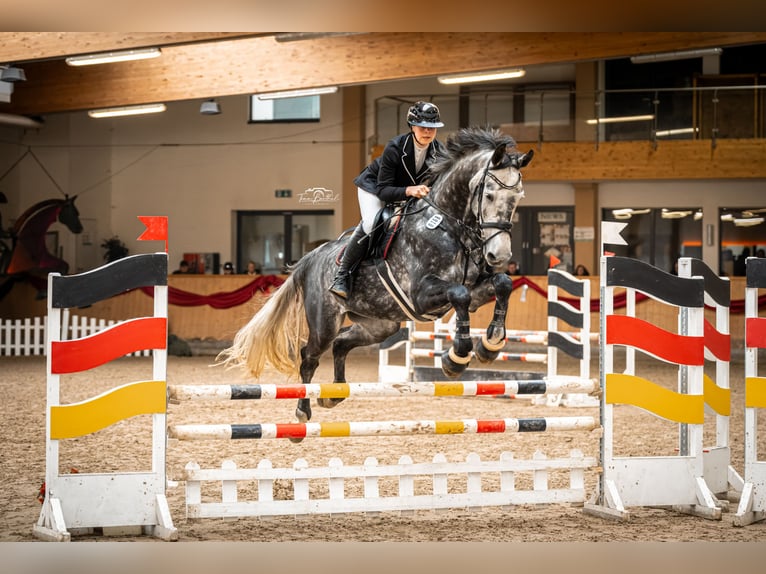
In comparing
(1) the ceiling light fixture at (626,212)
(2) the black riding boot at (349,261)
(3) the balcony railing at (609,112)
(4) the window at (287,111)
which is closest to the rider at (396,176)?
(2) the black riding boot at (349,261)

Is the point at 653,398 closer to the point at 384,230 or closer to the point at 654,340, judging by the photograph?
the point at 654,340

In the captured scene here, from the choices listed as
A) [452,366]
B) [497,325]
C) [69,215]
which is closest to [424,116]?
[497,325]

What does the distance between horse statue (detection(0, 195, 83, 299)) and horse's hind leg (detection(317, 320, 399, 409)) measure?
10458mm

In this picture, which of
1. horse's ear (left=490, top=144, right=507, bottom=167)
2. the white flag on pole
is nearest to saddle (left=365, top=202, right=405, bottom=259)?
horse's ear (left=490, top=144, right=507, bottom=167)

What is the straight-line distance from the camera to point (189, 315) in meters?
14.3

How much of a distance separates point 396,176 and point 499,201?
72cm

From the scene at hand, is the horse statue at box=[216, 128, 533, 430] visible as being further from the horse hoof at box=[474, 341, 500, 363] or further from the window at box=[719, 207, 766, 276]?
the window at box=[719, 207, 766, 276]

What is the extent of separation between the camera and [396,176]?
15.2ft

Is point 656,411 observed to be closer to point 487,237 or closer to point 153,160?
point 487,237

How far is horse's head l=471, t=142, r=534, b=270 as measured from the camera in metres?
4.03
